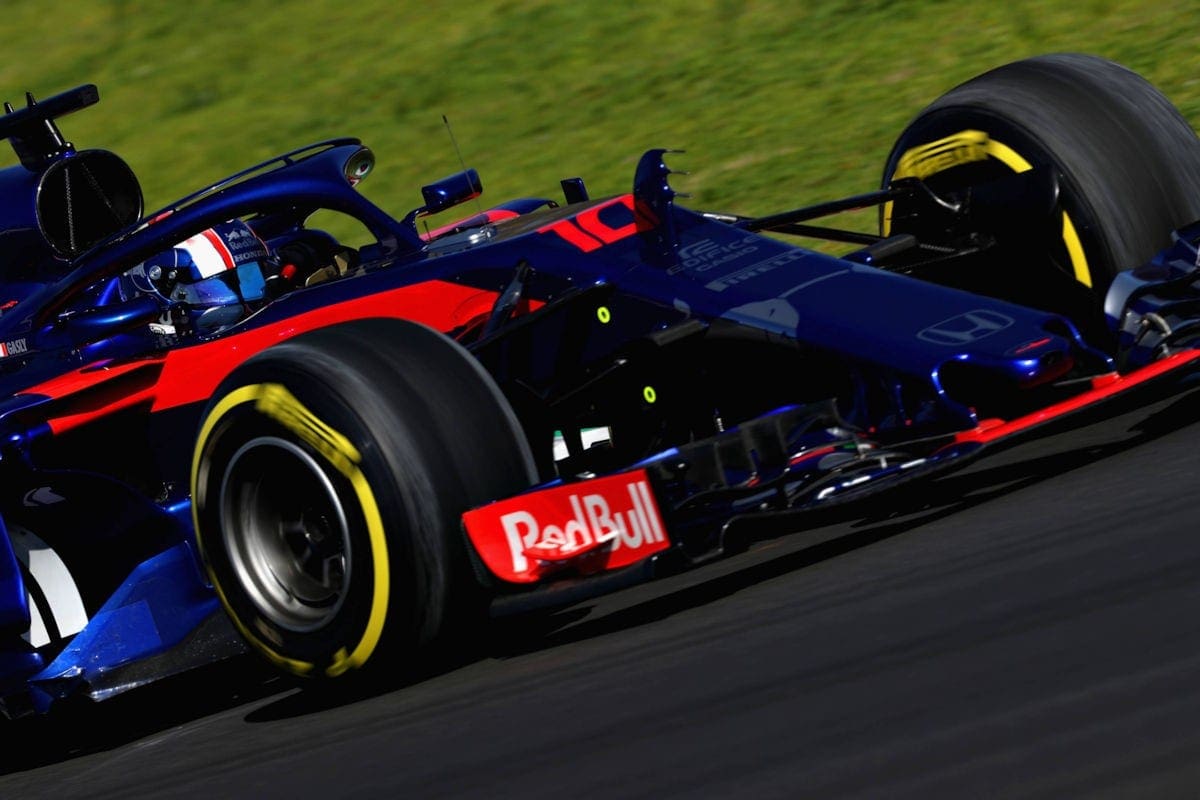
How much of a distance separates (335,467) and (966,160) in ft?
8.29

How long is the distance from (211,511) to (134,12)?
13008mm

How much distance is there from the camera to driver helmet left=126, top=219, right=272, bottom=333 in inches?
225

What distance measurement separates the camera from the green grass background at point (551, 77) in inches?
417

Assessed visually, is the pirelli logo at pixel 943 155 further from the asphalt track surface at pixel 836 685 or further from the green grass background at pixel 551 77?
the green grass background at pixel 551 77

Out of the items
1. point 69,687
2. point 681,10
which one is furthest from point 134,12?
point 69,687

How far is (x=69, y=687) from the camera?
478cm

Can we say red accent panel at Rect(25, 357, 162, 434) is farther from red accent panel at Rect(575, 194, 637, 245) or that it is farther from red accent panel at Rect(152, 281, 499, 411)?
red accent panel at Rect(575, 194, 637, 245)

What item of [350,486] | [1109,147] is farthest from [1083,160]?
[350,486]

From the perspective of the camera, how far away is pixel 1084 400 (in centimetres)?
412

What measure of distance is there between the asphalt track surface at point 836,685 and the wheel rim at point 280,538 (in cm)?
27

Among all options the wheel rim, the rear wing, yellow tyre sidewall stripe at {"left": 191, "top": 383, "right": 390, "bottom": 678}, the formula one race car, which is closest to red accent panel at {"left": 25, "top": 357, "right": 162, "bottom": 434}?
the formula one race car

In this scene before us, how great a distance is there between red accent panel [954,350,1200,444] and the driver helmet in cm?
262

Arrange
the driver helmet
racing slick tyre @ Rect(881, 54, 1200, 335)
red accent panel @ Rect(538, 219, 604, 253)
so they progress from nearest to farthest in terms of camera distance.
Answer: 1. red accent panel @ Rect(538, 219, 604, 253)
2. racing slick tyre @ Rect(881, 54, 1200, 335)
3. the driver helmet

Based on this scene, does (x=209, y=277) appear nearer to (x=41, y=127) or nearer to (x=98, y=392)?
(x=98, y=392)
